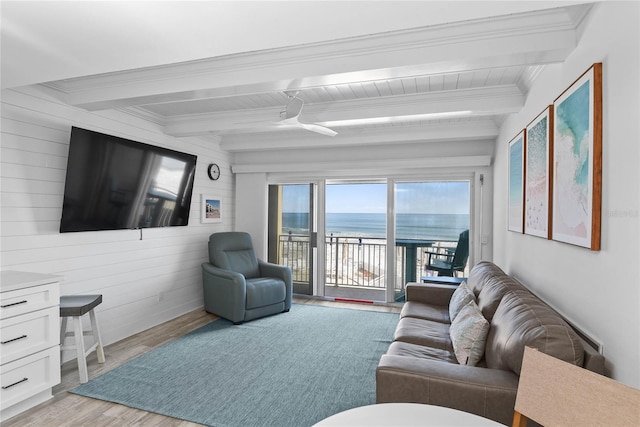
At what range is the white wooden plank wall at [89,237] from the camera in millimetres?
2766

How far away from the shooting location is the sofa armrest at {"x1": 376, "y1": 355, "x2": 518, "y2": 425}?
1563 millimetres

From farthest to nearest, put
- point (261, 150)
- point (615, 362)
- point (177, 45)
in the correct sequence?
1. point (261, 150)
2. point (177, 45)
3. point (615, 362)

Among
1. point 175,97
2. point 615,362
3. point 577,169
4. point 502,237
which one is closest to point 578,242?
point 577,169

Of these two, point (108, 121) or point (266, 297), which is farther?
point (266, 297)

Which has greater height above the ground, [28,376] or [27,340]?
[27,340]

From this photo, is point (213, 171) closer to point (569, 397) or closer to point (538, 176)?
point (538, 176)

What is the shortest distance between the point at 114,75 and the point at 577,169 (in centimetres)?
321

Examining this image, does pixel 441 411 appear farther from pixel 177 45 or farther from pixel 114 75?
pixel 114 75

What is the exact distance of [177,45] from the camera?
6.14ft

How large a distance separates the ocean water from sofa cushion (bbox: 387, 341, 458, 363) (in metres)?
2.73

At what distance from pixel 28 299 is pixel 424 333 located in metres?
2.80

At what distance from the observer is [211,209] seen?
507 centimetres

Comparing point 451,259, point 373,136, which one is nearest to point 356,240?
point 451,259

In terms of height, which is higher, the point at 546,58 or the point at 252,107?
the point at 252,107
